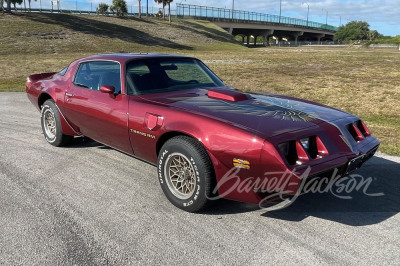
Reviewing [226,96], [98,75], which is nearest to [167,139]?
[226,96]

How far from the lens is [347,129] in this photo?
3.48 meters

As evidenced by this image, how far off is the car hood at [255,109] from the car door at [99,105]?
1.39 feet

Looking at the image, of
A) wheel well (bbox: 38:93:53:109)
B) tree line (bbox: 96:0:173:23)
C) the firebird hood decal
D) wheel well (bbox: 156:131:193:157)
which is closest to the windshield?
the firebird hood decal

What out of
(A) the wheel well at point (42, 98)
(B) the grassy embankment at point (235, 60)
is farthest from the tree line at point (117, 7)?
(A) the wheel well at point (42, 98)

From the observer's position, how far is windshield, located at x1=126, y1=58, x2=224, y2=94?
4039mm

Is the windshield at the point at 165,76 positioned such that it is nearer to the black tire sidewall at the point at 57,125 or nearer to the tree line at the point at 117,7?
the black tire sidewall at the point at 57,125

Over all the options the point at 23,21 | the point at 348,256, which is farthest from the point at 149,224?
the point at 23,21

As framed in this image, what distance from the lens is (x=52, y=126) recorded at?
5.39m

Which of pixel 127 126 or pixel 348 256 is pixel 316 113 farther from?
pixel 127 126

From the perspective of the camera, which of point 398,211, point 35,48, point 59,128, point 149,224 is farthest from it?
point 35,48

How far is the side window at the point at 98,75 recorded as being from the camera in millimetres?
4188

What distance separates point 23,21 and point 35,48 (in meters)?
12.3

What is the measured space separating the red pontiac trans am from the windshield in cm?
1

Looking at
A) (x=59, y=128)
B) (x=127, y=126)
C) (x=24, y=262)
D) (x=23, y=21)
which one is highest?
(x=23, y=21)
